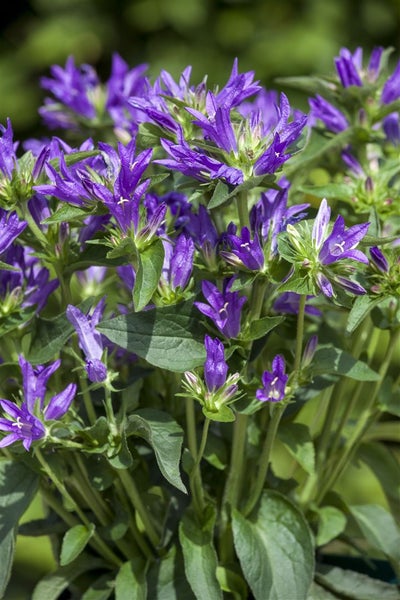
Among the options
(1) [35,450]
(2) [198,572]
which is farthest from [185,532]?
(1) [35,450]

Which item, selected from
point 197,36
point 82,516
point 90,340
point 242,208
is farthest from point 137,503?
point 197,36

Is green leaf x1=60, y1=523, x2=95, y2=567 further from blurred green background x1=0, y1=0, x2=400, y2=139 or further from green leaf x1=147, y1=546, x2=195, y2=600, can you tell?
blurred green background x1=0, y1=0, x2=400, y2=139

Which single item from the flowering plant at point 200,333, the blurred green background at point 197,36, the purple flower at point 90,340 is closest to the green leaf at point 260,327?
the flowering plant at point 200,333

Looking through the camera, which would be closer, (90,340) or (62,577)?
(90,340)

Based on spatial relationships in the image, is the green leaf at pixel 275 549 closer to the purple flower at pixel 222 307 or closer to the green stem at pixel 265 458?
the green stem at pixel 265 458

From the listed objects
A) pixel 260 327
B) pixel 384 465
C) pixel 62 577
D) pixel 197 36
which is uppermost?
pixel 197 36

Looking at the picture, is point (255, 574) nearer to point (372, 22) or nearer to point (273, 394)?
point (273, 394)

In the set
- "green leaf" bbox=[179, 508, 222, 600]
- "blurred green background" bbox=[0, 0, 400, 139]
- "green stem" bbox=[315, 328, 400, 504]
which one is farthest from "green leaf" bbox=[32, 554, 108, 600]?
"blurred green background" bbox=[0, 0, 400, 139]

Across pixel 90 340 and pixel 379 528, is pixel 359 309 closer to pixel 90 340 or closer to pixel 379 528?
pixel 90 340
